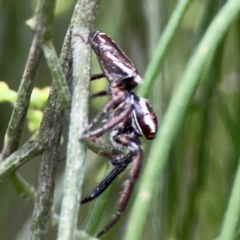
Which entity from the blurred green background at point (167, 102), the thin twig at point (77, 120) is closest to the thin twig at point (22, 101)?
the thin twig at point (77, 120)

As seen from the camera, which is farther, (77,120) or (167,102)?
(167,102)

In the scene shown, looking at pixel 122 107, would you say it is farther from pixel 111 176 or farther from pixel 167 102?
pixel 167 102

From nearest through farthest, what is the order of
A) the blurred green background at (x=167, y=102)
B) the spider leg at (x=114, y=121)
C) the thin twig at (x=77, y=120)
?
the thin twig at (x=77, y=120)
the spider leg at (x=114, y=121)
the blurred green background at (x=167, y=102)

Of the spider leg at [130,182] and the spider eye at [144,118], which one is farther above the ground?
the spider eye at [144,118]

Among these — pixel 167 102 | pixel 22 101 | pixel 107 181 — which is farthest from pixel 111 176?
pixel 167 102

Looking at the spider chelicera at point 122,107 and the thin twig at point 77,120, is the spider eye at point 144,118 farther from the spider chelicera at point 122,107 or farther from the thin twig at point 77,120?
the thin twig at point 77,120

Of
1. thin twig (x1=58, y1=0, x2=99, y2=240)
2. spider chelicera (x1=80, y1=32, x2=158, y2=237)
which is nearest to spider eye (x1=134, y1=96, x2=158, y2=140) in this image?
spider chelicera (x1=80, y1=32, x2=158, y2=237)

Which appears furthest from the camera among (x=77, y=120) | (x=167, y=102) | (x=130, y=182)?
(x=167, y=102)

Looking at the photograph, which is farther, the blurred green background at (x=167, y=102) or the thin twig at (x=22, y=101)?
the blurred green background at (x=167, y=102)
